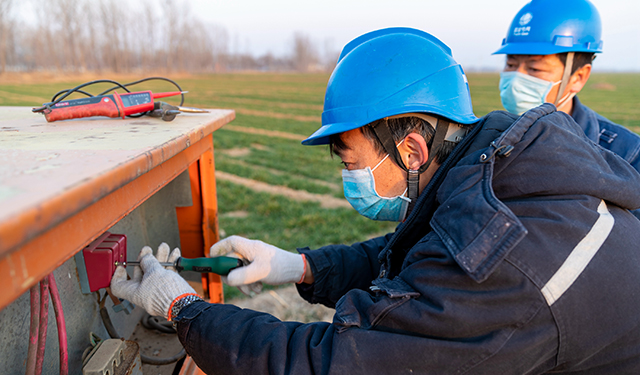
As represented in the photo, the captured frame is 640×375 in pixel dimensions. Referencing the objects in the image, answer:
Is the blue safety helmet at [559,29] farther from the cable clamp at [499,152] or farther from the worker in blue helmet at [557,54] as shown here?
the cable clamp at [499,152]

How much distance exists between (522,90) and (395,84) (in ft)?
5.85

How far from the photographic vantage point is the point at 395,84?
1391 millimetres

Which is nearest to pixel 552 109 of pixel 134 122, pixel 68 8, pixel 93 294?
pixel 134 122

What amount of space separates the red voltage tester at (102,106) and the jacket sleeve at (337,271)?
97 centimetres

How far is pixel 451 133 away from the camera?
1.44 m

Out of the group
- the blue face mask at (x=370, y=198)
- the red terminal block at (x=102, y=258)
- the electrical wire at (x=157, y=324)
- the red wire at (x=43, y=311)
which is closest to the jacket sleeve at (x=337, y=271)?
the blue face mask at (x=370, y=198)

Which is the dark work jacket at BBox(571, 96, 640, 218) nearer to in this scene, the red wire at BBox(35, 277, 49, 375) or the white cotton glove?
the white cotton glove

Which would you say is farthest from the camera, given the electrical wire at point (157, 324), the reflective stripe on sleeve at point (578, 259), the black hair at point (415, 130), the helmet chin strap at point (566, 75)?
the helmet chin strap at point (566, 75)

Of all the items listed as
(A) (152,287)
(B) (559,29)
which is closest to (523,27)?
(B) (559,29)

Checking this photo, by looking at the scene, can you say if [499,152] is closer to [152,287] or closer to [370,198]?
[370,198]

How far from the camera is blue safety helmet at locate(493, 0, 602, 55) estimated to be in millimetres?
2639

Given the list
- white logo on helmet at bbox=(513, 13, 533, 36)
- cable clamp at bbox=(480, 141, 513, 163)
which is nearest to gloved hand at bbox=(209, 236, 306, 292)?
cable clamp at bbox=(480, 141, 513, 163)

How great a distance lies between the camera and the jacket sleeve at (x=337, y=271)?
1900 mm

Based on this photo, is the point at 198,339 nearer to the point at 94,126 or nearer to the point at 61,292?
the point at 61,292
